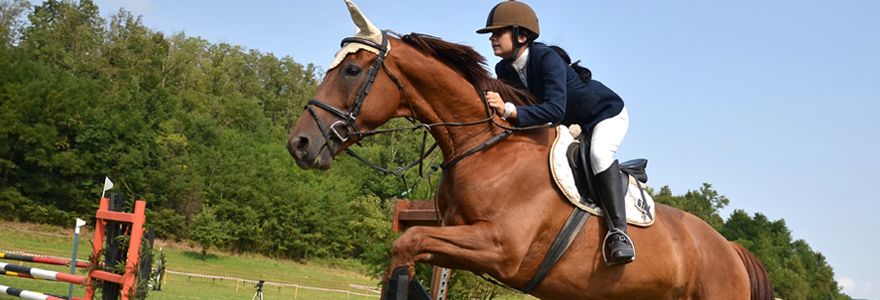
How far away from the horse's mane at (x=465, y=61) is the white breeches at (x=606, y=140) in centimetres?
52

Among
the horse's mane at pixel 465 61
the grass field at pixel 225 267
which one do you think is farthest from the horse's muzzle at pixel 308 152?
the grass field at pixel 225 267

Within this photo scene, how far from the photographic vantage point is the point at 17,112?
135ft

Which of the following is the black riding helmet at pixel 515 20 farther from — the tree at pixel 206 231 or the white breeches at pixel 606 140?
the tree at pixel 206 231

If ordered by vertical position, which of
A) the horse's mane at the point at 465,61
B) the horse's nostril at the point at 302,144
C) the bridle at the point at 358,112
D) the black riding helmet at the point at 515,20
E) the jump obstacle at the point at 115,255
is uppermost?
the black riding helmet at the point at 515,20

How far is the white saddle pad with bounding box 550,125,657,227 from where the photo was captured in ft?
13.9

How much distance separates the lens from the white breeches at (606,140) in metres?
4.30

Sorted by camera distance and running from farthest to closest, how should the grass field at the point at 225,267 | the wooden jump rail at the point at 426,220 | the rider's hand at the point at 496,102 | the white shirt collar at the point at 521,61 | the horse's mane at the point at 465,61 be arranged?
the grass field at the point at 225,267, the wooden jump rail at the point at 426,220, the white shirt collar at the point at 521,61, the horse's mane at the point at 465,61, the rider's hand at the point at 496,102

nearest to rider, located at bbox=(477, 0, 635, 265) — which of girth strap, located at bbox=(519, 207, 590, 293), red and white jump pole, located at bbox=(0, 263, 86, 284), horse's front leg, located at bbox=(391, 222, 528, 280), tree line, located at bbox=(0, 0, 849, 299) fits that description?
girth strap, located at bbox=(519, 207, 590, 293)

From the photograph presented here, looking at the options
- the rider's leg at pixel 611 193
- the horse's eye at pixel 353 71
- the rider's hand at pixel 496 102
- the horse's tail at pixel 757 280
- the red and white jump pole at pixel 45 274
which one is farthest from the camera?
the red and white jump pole at pixel 45 274

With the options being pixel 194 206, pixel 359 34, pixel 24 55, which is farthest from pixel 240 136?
pixel 359 34

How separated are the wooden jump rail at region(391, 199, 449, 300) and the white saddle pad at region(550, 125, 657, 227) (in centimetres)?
314

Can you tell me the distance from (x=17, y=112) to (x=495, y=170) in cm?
4637

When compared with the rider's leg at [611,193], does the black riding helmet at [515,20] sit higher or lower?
higher

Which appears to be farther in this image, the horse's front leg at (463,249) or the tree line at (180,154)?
the tree line at (180,154)
